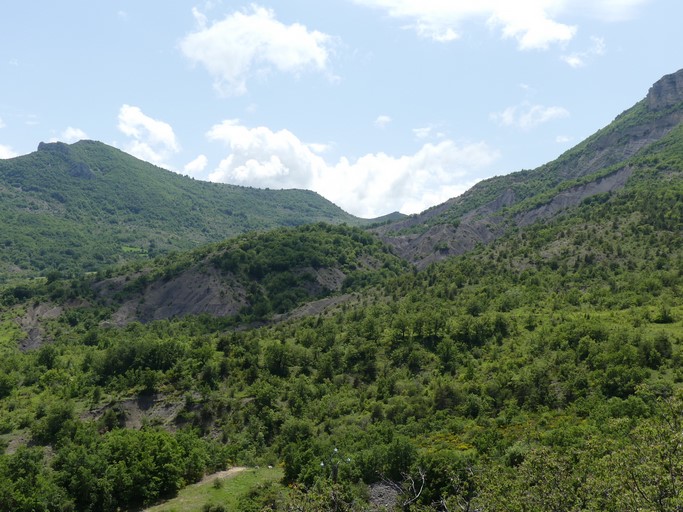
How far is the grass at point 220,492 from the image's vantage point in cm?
3672

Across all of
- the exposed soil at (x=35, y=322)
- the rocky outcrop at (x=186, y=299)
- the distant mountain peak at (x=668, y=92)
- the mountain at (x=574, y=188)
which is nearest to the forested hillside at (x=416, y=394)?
the exposed soil at (x=35, y=322)

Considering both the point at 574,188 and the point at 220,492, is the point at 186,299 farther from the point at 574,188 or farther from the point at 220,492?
the point at 574,188

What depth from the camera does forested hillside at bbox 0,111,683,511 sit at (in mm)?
24578

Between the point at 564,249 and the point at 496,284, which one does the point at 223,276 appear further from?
the point at 564,249

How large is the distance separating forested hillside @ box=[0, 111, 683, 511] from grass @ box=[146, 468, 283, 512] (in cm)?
125

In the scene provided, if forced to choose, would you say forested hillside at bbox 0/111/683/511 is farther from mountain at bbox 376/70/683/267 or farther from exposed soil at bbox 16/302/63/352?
mountain at bbox 376/70/683/267

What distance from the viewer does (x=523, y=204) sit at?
179 m

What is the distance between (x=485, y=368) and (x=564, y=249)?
52109 mm

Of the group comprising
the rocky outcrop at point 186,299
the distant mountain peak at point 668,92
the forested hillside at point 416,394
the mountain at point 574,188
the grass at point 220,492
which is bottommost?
the grass at point 220,492

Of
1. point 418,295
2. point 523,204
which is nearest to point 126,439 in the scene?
point 418,295

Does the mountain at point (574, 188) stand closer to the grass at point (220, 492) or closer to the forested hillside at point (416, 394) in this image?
the forested hillside at point (416, 394)

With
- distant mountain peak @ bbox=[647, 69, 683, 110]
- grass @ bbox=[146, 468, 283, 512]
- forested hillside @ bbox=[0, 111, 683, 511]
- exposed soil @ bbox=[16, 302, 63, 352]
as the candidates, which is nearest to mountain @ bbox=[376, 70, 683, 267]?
distant mountain peak @ bbox=[647, 69, 683, 110]

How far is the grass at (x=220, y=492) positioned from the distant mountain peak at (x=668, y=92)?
211m

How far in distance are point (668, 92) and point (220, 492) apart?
22268cm
